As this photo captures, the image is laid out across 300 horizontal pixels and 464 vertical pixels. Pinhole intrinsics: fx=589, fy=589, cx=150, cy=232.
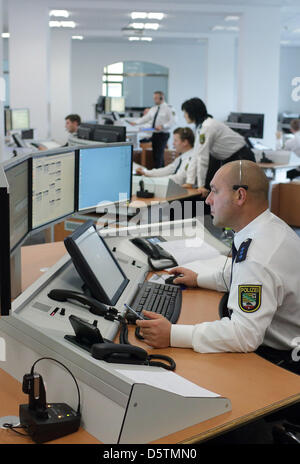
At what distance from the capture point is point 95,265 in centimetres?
207

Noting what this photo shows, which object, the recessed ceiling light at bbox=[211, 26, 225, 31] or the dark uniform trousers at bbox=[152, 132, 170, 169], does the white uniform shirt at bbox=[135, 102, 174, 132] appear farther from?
the recessed ceiling light at bbox=[211, 26, 225, 31]

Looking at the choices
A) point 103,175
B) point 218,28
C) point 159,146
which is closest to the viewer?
point 103,175

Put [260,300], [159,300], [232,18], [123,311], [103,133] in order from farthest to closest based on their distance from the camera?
[232,18] < [103,133] < [159,300] < [123,311] < [260,300]

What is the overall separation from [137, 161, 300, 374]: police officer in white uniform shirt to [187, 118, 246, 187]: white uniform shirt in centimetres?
313

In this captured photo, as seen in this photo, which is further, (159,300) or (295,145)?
(295,145)

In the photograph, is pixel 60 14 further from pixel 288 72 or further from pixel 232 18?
pixel 288 72

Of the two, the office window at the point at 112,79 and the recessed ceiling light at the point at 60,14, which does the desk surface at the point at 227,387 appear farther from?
the office window at the point at 112,79

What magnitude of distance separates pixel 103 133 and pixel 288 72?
1461 cm

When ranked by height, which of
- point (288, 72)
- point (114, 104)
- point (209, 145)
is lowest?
point (209, 145)

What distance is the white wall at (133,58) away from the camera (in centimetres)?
1659

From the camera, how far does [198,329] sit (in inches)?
71.1

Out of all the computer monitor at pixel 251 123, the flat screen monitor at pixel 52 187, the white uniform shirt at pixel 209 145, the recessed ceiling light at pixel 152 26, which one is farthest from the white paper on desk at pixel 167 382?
the recessed ceiling light at pixel 152 26

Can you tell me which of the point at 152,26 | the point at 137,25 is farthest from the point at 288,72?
the point at 137,25

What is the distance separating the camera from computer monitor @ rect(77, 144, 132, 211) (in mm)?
2885
